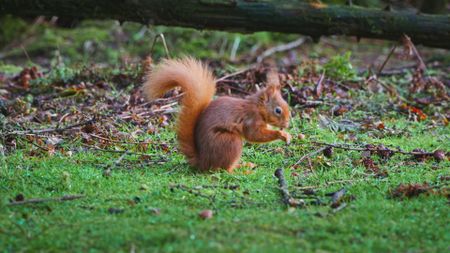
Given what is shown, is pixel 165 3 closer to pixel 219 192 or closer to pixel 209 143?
pixel 209 143

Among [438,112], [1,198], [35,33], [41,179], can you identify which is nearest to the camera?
[1,198]

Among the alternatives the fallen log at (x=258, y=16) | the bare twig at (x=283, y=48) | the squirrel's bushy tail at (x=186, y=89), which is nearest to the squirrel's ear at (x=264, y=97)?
the squirrel's bushy tail at (x=186, y=89)

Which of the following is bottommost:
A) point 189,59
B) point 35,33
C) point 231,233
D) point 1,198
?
point 35,33

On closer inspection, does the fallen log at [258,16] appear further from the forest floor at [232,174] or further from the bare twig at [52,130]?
the bare twig at [52,130]

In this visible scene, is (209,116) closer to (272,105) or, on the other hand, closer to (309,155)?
(272,105)

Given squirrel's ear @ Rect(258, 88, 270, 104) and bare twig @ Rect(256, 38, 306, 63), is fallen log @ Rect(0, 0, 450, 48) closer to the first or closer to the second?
squirrel's ear @ Rect(258, 88, 270, 104)

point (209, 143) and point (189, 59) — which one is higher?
point (189, 59)

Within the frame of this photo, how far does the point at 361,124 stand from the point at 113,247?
13.3 ft

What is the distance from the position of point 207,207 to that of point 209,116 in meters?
1.09

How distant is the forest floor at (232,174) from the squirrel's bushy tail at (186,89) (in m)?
0.24

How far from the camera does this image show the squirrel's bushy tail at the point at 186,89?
4980 mm

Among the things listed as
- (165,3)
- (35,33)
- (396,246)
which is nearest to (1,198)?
(396,246)

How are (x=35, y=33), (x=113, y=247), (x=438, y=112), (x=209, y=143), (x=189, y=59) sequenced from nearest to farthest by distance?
1. (x=113, y=247)
2. (x=209, y=143)
3. (x=189, y=59)
4. (x=438, y=112)
5. (x=35, y=33)

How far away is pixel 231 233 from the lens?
3410mm
